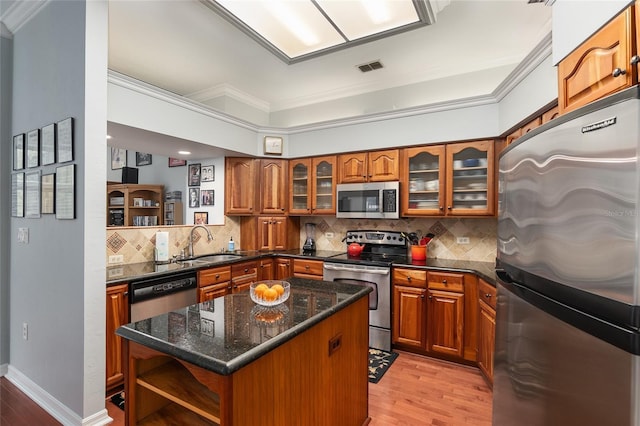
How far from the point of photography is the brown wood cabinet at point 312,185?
399 cm

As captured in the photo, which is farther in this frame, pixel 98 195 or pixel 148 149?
pixel 148 149

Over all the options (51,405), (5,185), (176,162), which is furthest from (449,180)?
(5,185)

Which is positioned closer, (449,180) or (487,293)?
(487,293)

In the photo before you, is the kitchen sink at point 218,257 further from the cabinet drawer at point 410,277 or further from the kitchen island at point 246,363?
the kitchen island at point 246,363

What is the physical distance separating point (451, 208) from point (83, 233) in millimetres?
3162

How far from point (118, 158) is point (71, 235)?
16.3 feet

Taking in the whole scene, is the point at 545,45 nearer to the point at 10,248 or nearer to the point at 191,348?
the point at 191,348

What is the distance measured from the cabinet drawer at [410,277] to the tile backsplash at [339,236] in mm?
637

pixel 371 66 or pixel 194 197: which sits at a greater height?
pixel 371 66

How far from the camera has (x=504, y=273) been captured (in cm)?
139

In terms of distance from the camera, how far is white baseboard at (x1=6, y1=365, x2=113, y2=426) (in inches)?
80.5

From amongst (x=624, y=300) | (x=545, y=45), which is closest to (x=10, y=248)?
(x=624, y=300)

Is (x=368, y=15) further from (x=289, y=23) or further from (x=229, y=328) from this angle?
(x=229, y=328)

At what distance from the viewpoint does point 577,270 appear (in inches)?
33.3
